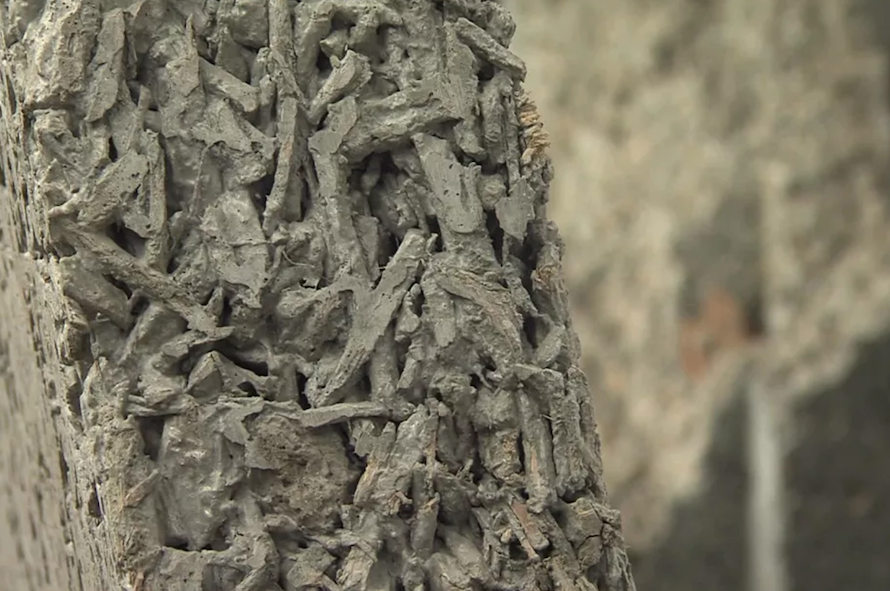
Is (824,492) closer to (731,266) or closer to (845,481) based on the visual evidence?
(845,481)

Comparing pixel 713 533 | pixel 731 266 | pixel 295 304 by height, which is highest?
pixel 731 266

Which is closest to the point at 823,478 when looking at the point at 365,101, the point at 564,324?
the point at 564,324

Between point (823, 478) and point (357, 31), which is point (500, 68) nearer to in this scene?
point (357, 31)

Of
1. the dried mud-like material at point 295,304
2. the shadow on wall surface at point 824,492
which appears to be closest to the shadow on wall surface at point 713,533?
the shadow on wall surface at point 824,492

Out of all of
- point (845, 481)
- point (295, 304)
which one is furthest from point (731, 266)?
point (295, 304)

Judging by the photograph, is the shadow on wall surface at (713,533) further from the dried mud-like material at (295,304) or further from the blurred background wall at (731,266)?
the dried mud-like material at (295,304)

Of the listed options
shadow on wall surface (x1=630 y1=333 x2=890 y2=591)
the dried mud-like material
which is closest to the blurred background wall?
shadow on wall surface (x1=630 y1=333 x2=890 y2=591)

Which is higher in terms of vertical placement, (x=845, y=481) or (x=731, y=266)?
(x=731, y=266)
